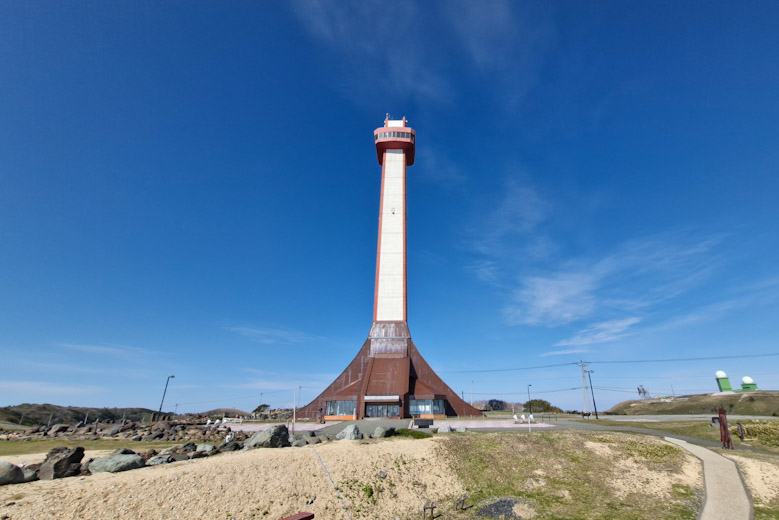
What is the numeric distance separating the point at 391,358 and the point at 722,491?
3847 cm

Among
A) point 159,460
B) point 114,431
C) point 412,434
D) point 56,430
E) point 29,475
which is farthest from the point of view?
point 56,430

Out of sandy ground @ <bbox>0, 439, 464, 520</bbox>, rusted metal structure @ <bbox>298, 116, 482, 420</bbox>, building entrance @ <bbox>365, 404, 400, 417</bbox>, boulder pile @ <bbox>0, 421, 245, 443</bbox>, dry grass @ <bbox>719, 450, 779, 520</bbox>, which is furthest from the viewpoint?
rusted metal structure @ <bbox>298, 116, 482, 420</bbox>

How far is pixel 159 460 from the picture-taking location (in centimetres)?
1658

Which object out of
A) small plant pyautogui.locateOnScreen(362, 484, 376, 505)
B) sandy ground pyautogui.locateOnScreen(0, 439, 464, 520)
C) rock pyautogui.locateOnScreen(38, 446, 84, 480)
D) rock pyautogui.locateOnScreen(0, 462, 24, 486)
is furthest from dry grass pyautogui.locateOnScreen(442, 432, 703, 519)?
rock pyautogui.locateOnScreen(0, 462, 24, 486)

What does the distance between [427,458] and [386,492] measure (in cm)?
450

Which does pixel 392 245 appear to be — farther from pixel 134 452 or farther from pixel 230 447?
pixel 134 452

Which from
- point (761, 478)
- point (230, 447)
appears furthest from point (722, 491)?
point (230, 447)

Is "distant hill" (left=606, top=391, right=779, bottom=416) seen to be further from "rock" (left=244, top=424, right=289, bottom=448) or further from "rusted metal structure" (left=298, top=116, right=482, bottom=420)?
"rock" (left=244, top=424, right=289, bottom=448)

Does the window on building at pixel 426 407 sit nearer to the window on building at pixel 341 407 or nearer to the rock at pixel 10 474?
the window on building at pixel 341 407

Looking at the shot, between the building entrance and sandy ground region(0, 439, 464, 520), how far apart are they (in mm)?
25790

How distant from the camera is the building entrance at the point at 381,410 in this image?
154ft

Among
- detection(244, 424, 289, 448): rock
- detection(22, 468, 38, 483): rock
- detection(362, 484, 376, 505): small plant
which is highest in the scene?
detection(244, 424, 289, 448): rock

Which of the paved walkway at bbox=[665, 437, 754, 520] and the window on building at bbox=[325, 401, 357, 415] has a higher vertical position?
the window on building at bbox=[325, 401, 357, 415]

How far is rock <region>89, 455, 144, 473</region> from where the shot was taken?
1464 cm
